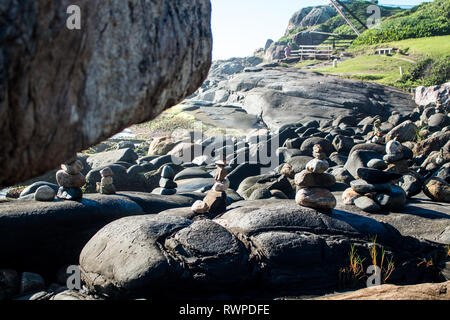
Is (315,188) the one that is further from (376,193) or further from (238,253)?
(238,253)

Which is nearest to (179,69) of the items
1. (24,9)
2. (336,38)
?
(24,9)

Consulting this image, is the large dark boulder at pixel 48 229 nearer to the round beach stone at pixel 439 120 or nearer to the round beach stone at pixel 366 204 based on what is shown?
the round beach stone at pixel 366 204

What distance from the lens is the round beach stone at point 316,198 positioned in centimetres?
582

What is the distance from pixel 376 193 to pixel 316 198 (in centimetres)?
168

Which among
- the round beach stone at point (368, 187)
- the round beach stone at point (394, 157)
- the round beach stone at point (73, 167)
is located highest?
the round beach stone at point (73, 167)

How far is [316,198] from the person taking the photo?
5.84 m

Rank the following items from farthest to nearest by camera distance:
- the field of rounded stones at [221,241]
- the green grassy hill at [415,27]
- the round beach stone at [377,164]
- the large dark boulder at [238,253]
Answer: the green grassy hill at [415,27], the round beach stone at [377,164], the field of rounded stones at [221,241], the large dark boulder at [238,253]

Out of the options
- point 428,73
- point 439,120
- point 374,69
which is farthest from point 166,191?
point 374,69

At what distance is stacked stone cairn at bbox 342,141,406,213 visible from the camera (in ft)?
22.3

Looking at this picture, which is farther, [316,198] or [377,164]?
[377,164]

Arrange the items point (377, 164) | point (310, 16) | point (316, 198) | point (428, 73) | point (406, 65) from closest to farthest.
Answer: point (316, 198) → point (377, 164) → point (428, 73) → point (406, 65) → point (310, 16)

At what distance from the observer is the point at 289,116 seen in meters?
22.5

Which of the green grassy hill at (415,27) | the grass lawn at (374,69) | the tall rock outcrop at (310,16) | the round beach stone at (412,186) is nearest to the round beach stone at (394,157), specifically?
the round beach stone at (412,186)

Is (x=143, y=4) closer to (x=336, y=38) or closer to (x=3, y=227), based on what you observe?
(x=3, y=227)
